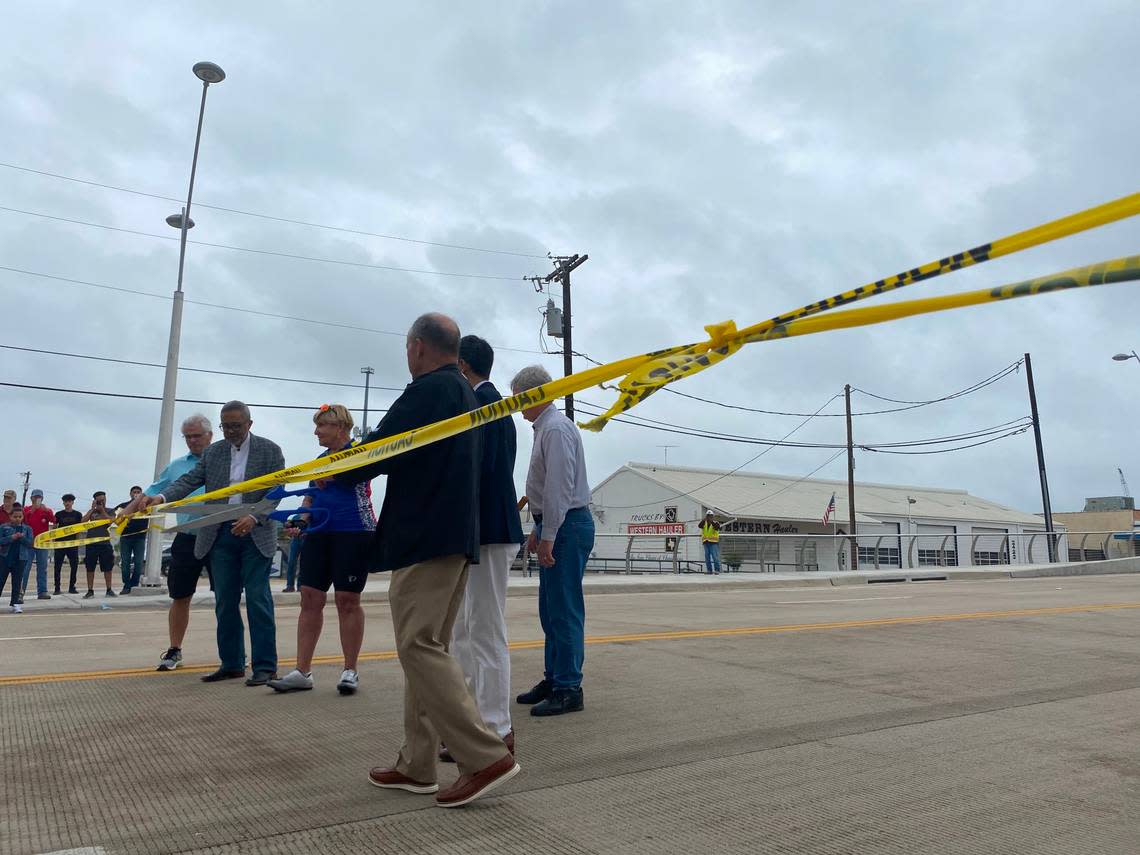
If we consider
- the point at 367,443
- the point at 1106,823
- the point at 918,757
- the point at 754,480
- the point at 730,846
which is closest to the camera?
the point at 730,846

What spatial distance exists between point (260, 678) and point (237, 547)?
88 cm

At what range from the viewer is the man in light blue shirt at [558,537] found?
4867 mm

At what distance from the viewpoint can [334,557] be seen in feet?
17.8

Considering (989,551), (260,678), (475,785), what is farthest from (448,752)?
(989,551)

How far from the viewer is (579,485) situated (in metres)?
5.07

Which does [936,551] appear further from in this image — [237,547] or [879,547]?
[237,547]

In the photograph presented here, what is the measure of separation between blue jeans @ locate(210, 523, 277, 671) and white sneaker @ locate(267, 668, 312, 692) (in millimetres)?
308

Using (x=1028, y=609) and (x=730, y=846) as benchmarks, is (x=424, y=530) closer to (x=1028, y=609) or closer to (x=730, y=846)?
(x=730, y=846)

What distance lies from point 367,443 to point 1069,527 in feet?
303

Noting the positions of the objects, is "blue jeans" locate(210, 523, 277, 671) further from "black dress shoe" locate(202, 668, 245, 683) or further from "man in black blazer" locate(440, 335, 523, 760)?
"man in black blazer" locate(440, 335, 523, 760)

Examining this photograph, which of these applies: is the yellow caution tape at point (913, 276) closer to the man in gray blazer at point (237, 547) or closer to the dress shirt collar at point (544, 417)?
the dress shirt collar at point (544, 417)

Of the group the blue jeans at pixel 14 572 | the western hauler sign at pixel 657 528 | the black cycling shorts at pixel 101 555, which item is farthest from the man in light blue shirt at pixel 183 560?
the western hauler sign at pixel 657 528

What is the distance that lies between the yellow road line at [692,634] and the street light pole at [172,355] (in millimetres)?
9771

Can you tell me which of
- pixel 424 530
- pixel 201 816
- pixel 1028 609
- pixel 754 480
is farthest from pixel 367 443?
pixel 754 480
